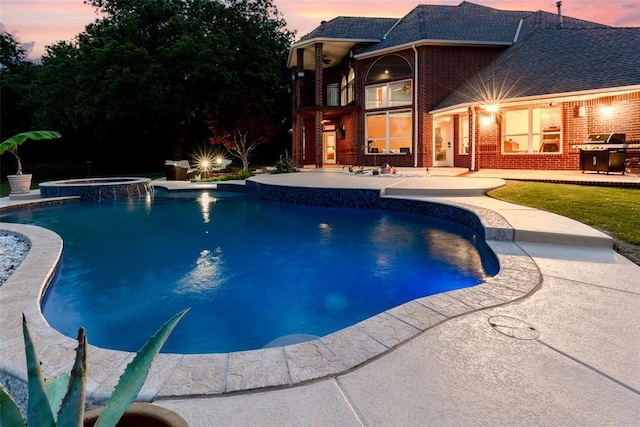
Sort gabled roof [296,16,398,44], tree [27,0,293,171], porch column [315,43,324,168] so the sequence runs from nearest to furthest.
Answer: porch column [315,43,324,168]
gabled roof [296,16,398,44]
tree [27,0,293,171]

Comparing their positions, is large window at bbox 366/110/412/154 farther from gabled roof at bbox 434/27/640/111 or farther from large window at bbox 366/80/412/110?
gabled roof at bbox 434/27/640/111

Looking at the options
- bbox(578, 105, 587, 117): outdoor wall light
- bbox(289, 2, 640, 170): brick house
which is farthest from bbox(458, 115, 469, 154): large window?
bbox(578, 105, 587, 117): outdoor wall light

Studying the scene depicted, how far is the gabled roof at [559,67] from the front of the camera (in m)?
14.4

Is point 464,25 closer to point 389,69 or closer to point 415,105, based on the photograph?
point 389,69

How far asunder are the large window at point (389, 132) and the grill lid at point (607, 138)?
7722 millimetres

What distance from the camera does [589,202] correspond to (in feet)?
28.9

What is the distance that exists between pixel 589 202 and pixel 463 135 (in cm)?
1125

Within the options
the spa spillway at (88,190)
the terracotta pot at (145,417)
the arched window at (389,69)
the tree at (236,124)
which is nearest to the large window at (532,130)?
the arched window at (389,69)

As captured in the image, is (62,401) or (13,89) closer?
(62,401)

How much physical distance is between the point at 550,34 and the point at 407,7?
28.0 feet

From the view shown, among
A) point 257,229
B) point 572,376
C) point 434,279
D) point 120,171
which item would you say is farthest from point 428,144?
point 120,171

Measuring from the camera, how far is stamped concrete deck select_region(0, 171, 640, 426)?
219 centimetres

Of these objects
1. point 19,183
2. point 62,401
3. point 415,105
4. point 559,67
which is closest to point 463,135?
point 415,105

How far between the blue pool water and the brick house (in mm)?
9190
